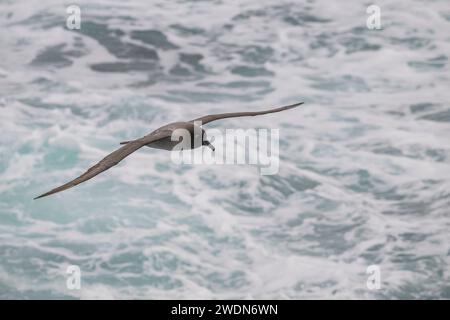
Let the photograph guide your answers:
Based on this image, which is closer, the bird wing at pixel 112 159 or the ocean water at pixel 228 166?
the bird wing at pixel 112 159

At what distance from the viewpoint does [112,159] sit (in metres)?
21.7

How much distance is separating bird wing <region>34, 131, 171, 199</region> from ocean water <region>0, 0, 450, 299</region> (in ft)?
94.9

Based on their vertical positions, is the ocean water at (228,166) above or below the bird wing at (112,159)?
above

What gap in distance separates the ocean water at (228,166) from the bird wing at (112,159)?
2893cm

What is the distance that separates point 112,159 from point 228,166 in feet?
150

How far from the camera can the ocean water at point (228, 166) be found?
180 ft

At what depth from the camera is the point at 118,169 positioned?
212 ft

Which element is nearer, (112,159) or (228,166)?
(112,159)

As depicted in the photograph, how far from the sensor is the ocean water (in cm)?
5491

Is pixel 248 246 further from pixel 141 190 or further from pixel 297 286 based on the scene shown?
pixel 141 190

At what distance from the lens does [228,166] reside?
6719 centimetres

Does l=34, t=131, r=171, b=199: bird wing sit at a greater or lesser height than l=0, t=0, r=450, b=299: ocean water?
lesser

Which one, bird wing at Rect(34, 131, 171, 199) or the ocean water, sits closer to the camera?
bird wing at Rect(34, 131, 171, 199)

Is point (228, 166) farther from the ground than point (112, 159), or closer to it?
farther from the ground
